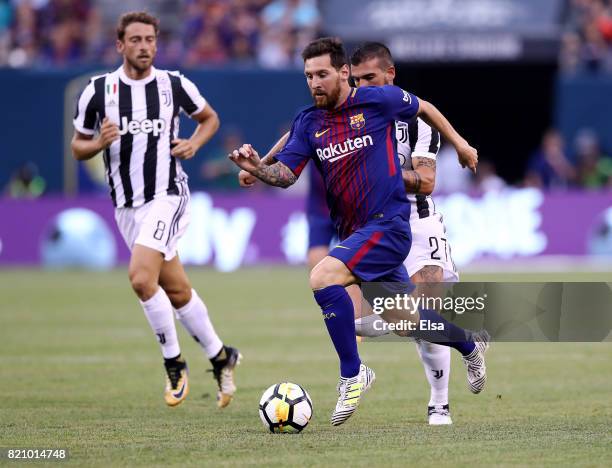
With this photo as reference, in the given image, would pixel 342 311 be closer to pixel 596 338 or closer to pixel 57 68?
pixel 596 338

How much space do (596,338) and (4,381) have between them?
4.53 metres

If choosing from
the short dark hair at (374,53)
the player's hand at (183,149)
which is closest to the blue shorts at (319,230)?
the player's hand at (183,149)

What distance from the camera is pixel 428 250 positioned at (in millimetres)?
Answer: 8172

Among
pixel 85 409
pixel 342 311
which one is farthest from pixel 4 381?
pixel 342 311

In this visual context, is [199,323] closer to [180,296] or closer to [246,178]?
[180,296]

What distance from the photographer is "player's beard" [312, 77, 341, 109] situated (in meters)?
7.36

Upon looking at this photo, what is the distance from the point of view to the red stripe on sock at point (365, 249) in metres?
7.35

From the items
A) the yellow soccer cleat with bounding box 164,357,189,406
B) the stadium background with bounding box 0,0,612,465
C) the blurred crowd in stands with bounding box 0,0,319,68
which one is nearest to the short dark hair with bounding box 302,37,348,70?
the yellow soccer cleat with bounding box 164,357,189,406

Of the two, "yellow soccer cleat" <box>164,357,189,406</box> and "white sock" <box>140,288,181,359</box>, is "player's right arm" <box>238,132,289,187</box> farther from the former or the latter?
"yellow soccer cleat" <box>164,357,189,406</box>

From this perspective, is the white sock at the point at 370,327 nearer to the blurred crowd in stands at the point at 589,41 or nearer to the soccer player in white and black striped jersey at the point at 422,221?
the soccer player in white and black striped jersey at the point at 422,221

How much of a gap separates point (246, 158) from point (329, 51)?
81cm

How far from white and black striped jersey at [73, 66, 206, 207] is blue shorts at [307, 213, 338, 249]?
250 cm

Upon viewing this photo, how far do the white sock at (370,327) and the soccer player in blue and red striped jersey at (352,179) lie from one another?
1.16 ft

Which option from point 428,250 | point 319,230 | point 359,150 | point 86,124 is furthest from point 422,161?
point 319,230
